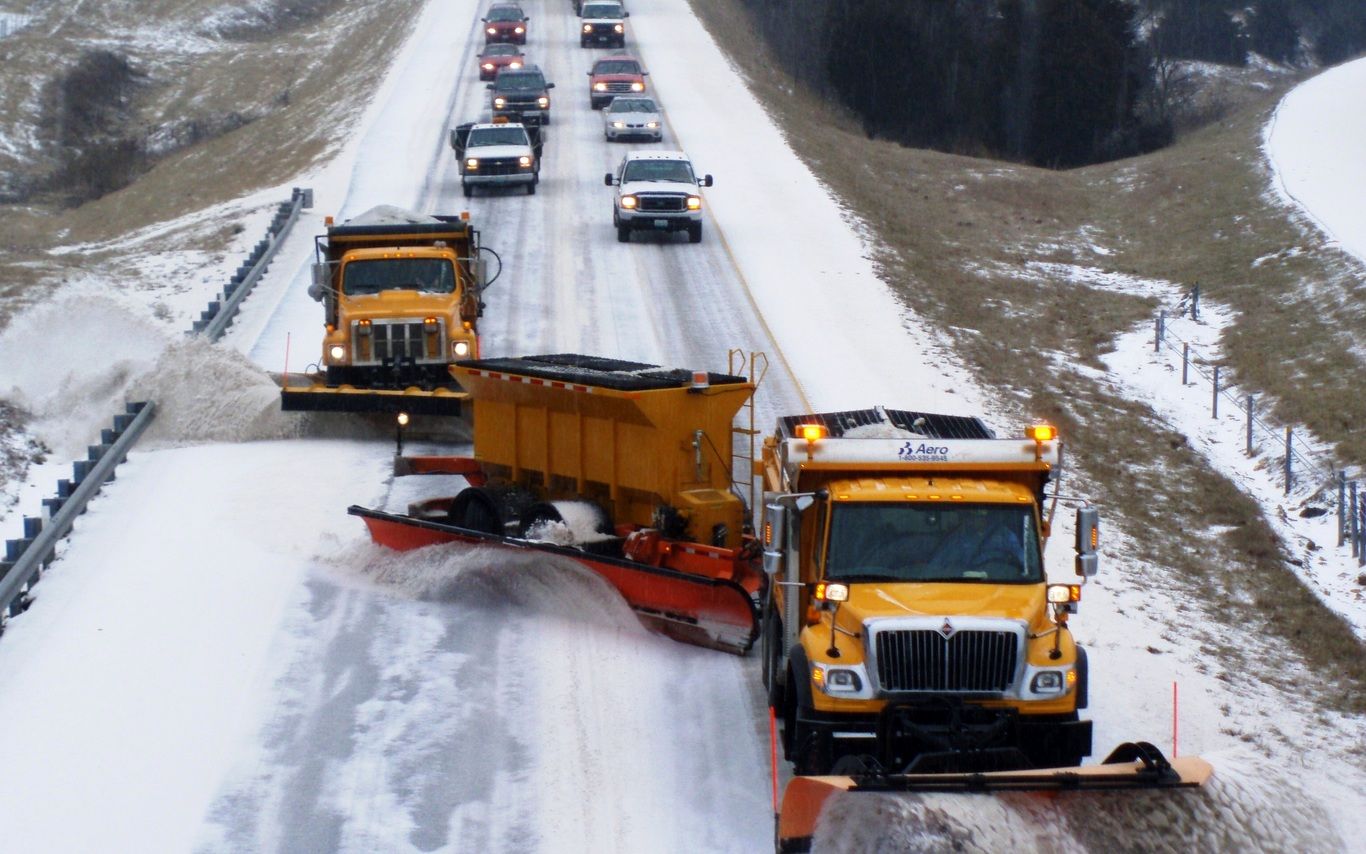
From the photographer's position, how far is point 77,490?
16125 millimetres

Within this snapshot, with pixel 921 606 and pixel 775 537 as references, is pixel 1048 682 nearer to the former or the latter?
pixel 921 606

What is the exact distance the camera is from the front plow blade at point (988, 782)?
790 centimetres

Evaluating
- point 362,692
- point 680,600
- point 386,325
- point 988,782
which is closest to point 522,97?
point 386,325

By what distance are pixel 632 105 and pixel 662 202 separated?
1326 centimetres

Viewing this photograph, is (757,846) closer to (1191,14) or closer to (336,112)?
(336,112)

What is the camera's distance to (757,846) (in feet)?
31.1

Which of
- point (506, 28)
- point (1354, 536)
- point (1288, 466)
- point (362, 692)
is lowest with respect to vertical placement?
point (1354, 536)

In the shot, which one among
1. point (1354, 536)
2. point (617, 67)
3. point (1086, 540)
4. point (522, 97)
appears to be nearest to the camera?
point (1086, 540)

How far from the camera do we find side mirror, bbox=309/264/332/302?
771 inches

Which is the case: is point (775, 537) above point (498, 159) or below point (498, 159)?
below

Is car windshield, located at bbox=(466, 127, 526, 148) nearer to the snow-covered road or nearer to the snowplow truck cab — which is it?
the snow-covered road

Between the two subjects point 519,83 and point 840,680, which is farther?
point 519,83

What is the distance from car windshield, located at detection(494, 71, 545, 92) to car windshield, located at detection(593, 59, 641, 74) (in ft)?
11.2

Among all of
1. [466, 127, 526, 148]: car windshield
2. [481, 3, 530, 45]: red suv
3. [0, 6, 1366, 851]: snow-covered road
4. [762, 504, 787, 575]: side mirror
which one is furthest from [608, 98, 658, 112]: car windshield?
[762, 504, 787, 575]: side mirror
